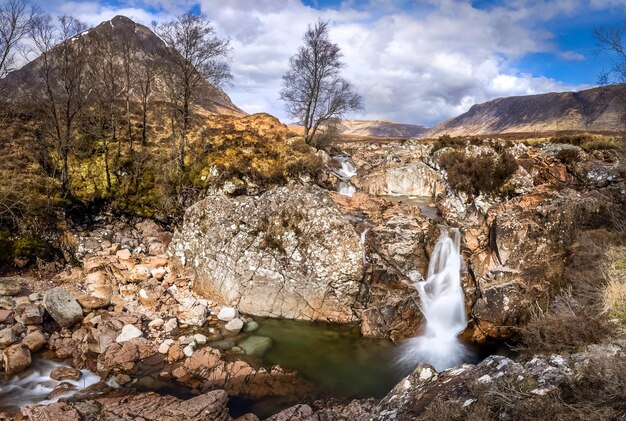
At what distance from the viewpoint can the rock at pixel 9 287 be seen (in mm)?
14508

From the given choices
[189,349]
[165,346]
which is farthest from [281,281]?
[165,346]

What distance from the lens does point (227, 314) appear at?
50.7 feet

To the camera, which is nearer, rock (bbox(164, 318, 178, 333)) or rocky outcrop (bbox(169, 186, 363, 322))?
rock (bbox(164, 318, 178, 333))

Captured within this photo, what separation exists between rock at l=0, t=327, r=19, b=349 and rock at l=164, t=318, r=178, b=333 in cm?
484

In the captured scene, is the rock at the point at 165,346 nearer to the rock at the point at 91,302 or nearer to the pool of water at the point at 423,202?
the rock at the point at 91,302

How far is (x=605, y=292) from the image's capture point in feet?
31.9

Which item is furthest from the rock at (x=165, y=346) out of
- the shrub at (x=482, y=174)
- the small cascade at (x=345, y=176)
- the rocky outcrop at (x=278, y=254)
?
the shrub at (x=482, y=174)

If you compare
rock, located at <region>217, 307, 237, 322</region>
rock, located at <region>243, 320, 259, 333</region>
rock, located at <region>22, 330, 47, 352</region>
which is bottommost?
rock, located at <region>243, 320, 259, 333</region>

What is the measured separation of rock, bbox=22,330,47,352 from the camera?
12.4m

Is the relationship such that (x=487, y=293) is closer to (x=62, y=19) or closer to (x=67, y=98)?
(x=67, y=98)

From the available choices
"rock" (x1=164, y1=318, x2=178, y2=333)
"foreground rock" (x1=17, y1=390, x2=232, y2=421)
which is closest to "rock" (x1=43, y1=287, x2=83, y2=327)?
"rock" (x1=164, y1=318, x2=178, y2=333)

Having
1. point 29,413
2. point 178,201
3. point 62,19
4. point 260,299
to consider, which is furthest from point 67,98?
point 29,413

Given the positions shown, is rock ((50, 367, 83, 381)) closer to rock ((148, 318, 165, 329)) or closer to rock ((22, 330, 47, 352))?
rock ((22, 330, 47, 352))

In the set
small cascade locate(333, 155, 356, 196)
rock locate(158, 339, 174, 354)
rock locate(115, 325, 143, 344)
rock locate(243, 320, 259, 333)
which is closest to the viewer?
rock locate(158, 339, 174, 354)
